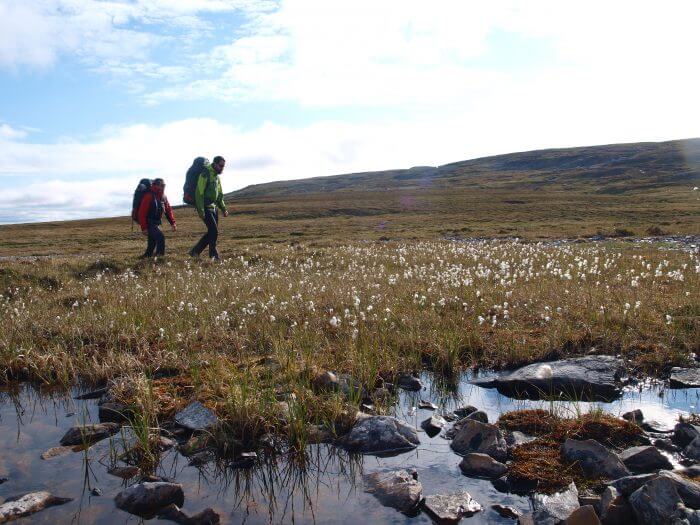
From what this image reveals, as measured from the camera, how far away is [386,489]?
4.29 metres

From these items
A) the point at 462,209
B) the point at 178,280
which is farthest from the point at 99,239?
→ the point at 462,209

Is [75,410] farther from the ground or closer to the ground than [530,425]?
farther from the ground

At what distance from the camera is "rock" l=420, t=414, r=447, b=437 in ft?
17.6

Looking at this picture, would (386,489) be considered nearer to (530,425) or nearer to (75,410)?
(530,425)

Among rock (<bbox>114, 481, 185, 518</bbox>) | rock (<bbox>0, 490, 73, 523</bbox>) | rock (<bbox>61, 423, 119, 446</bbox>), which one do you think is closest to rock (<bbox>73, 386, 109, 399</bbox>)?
rock (<bbox>61, 423, 119, 446</bbox>)

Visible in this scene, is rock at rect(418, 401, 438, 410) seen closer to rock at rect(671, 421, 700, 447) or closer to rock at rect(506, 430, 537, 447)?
rock at rect(506, 430, 537, 447)

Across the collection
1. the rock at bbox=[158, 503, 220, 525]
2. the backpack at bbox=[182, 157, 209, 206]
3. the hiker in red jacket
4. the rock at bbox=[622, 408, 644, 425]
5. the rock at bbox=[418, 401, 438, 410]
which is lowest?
the rock at bbox=[622, 408, 644, 425]

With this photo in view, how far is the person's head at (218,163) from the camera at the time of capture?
57.1ft

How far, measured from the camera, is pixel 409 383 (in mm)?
6723

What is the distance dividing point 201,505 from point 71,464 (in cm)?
153

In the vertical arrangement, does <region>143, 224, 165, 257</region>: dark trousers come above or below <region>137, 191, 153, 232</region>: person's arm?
below

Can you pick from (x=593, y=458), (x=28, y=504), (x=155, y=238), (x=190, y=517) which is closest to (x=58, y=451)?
(x=28, y=504)

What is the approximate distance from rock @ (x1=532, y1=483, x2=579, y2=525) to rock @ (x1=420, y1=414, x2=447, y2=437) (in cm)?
138

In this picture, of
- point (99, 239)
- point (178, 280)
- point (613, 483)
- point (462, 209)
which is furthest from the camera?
point (462, 209)
